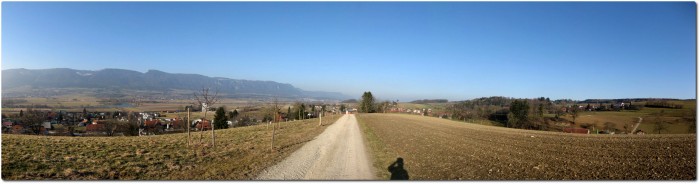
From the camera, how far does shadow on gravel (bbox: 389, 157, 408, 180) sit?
1156 centimetres

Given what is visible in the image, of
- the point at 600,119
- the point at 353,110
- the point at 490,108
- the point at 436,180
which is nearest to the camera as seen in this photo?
the point at 436,180

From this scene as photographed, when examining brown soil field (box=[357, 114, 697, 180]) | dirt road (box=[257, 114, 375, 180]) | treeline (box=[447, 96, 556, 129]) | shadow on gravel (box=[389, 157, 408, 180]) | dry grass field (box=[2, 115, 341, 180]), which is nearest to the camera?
dry grass field (box=[2, 115, 341, 180])

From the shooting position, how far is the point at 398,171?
12.4m

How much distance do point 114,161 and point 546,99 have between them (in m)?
77.1

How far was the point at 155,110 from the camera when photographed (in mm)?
60812

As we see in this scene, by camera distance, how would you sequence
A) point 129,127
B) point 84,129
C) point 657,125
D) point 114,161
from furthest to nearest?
point 129,127 → point 84,129 → point 657,125 → point 114,161

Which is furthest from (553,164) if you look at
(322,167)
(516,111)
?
(516,111)

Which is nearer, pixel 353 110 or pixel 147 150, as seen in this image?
pixel 147 150

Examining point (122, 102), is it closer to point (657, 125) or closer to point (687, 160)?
point (687, 160)

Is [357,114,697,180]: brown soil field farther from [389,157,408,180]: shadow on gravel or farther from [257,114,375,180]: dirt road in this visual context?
[257,114,375,180]: dirt road

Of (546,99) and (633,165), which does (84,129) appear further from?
(546,99)

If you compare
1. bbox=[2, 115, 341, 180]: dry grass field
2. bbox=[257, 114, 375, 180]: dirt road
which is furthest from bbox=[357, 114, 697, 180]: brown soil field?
bbox=[2, 115, 341, 180]: dry grass field

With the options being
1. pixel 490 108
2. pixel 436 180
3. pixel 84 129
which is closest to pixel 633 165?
pixel 436 180

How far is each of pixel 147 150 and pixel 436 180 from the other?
43.8ft
